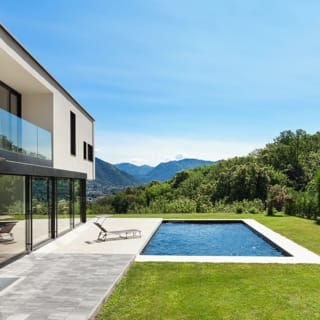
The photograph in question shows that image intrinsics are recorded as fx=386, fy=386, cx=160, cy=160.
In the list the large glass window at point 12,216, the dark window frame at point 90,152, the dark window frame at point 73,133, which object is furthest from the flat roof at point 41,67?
the large glass window at point 12,216

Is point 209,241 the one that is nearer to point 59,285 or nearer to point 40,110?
point 40,110

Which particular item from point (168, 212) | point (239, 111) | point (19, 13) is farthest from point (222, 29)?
point (239, 111)

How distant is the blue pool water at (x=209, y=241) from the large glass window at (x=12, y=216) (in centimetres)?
413

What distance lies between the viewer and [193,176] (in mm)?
52125

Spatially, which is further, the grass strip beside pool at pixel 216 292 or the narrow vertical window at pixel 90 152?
the narrow vertical window at pixel 90 152

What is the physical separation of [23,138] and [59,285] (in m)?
5.49

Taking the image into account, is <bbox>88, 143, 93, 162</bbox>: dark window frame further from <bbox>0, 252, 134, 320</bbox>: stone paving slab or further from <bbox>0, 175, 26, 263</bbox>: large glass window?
<bbox>0, 252, 134, 320</bbox>: stone paving slab

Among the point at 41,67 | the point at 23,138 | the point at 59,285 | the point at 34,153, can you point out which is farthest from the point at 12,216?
the point at 41,67

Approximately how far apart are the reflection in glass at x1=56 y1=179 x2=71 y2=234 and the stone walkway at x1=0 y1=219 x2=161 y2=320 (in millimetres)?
1409

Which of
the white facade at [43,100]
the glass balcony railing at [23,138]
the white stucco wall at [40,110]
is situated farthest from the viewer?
the white stucco wall at [40,110]

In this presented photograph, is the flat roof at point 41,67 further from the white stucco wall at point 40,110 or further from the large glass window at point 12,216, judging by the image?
the large glass window at point 12,216

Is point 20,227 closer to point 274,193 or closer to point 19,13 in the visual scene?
point 19,13

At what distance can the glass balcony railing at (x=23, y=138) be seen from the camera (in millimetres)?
10741

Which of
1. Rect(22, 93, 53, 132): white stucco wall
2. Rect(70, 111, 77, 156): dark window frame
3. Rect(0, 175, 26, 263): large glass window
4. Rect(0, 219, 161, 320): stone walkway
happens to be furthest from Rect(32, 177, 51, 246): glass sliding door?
Rect(70, 111, 77, 156): dark window frame
